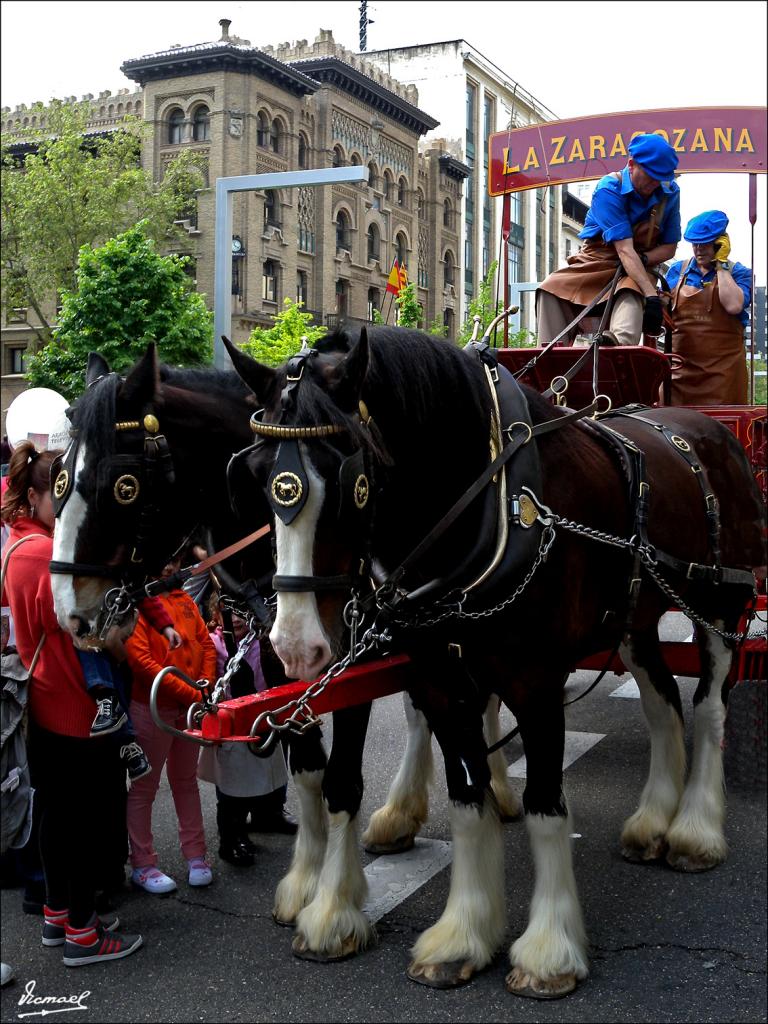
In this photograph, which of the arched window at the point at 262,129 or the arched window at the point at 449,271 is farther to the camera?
the arched window at the point at 262,129

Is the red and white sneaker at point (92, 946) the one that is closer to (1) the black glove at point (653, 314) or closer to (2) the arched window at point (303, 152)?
(1) the black glove at point (653, 314)

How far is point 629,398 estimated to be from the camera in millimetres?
4926

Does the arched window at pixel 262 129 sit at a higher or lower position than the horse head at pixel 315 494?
higher

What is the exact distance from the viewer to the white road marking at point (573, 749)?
5938mm

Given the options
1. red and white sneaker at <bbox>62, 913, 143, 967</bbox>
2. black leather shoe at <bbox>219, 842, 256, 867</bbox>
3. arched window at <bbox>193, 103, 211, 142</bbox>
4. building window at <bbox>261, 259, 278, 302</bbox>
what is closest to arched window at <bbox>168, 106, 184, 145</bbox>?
arched window at <bbox>193, 103, 211, 142</bbox>

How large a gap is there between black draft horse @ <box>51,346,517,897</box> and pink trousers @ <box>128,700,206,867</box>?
1.80 feet

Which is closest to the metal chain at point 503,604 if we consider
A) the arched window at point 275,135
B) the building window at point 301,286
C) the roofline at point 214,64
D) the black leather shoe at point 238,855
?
the black leather shoe at point 238,855

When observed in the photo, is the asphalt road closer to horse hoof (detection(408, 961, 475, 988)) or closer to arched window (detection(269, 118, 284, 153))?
horse hoof (detection(408, 961, 475, 988))

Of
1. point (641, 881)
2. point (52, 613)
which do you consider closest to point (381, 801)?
point (641, 881)

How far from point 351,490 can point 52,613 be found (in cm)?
152

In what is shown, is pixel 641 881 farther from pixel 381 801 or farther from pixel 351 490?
pixel 351 490

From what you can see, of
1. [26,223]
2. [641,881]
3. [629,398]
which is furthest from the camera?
[26,223]

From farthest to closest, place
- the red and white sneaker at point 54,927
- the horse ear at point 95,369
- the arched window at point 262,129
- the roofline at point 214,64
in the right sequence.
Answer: the arched window at point 262,129 → the roofline at point 214,64 → the red and white sneaker at point 54,927 → the horse ear at point 95,369

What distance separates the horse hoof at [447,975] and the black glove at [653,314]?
3105 mm
